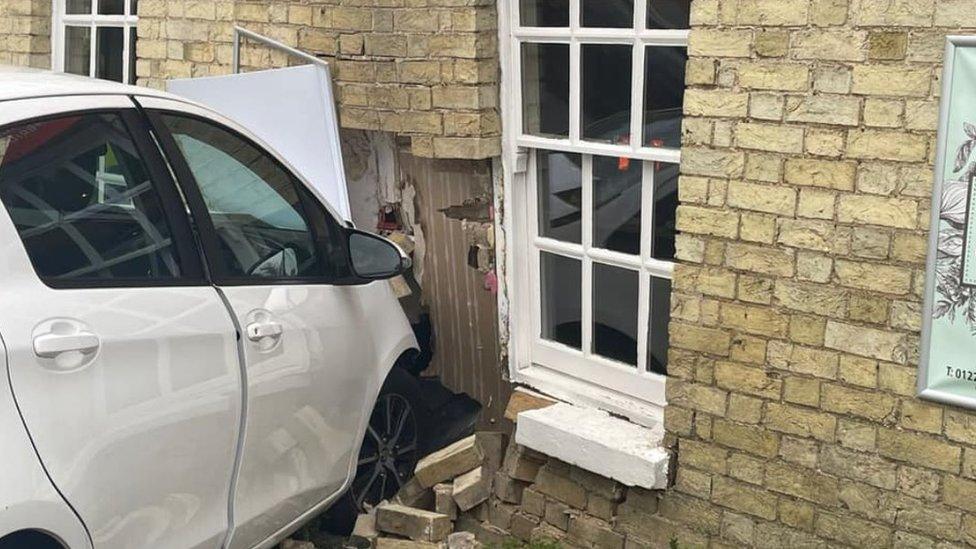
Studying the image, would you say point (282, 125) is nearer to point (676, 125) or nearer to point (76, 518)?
point (676, 125)

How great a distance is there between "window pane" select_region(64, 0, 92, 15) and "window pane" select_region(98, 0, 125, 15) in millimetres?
198

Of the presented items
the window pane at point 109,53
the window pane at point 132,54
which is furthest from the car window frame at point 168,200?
the window pane at point 109,53

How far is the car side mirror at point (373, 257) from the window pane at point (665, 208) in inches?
39.7

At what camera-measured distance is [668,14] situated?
5078mm

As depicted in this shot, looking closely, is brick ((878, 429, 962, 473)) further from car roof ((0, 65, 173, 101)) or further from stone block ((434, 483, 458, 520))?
car roof ((0, 65, 173, 101))

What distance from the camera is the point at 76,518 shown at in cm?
376

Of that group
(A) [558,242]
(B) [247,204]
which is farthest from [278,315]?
(A) [558,242]

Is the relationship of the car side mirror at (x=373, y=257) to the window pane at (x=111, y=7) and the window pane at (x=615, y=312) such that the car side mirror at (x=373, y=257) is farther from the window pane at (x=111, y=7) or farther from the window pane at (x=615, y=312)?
the window pane at (x=111, y=7)

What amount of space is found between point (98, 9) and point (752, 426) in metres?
5.51

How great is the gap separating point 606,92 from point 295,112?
5.50ft

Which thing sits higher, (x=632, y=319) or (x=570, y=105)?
(x=570, y=105)

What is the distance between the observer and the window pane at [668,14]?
5023mm

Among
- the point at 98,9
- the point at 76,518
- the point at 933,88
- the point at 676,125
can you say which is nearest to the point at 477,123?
the point at 676,125

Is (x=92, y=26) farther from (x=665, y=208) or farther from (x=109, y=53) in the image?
(x=665, y=208)
